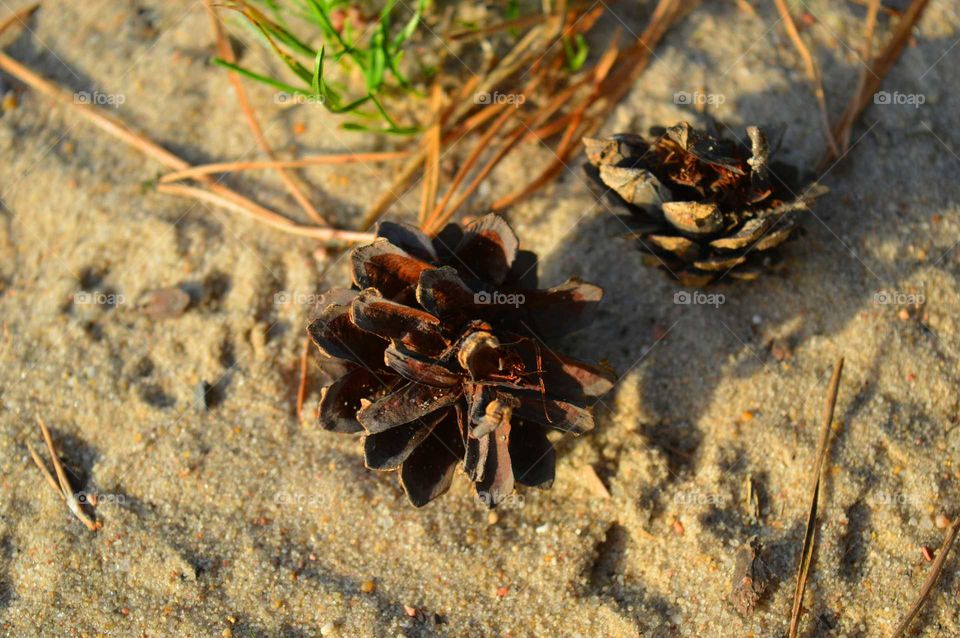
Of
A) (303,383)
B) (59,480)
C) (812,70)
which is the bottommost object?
(59,480)

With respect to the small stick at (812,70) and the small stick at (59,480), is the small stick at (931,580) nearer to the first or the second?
the small stick at (812,70)

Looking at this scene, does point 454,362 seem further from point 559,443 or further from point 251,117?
point 251,117

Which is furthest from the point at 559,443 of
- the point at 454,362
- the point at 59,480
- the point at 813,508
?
the point at 59,480

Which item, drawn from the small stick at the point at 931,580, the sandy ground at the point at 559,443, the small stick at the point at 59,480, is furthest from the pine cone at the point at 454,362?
the small stick at the point at 931,580

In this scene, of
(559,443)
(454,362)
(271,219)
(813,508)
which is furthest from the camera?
(271,219)

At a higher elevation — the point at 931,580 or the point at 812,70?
the point at 812,70

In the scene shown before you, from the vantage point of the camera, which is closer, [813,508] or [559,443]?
[813,508]

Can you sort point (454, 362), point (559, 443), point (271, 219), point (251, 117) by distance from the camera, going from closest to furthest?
1. point (454, 362)
2. point (559, 443)
3. point (271, 219)
4. point (251, 117)
